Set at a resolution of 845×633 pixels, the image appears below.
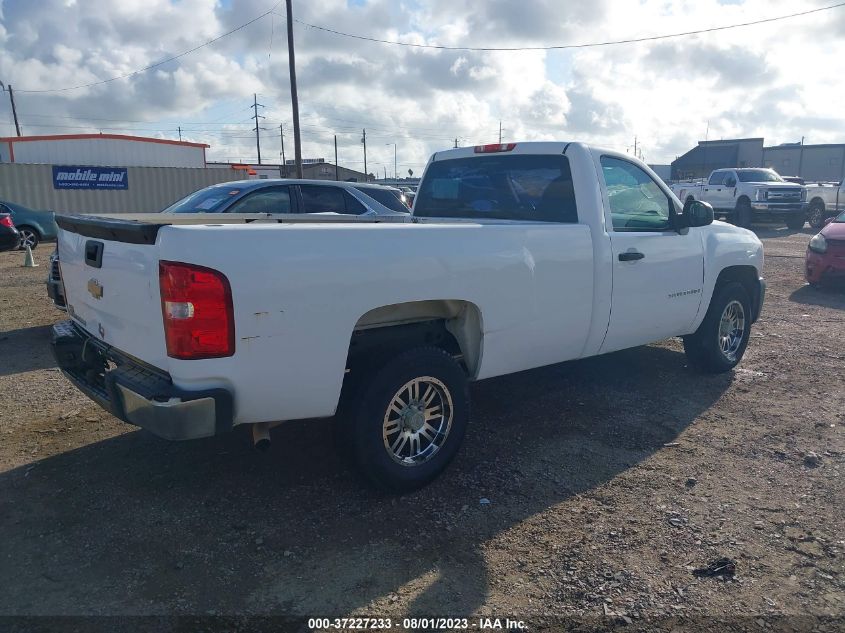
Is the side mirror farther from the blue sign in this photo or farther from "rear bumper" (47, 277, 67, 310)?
the blue sign

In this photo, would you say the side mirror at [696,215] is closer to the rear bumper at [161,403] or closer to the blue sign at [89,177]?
the rear bumper at [161,403]

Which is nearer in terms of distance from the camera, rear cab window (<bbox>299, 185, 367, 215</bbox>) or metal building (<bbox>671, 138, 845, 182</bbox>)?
rear cab window (<bbox>299, 185, 367, 215</bbox>)

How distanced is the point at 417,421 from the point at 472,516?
596 millimetres

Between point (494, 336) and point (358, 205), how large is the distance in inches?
211

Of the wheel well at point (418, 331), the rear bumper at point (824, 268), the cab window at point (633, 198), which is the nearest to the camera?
the wheel well at point (418, 331)

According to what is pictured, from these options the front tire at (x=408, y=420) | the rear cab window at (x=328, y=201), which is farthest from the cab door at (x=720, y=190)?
the front tire at (x=408, y=420)

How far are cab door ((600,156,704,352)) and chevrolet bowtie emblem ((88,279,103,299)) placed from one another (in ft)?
10.5

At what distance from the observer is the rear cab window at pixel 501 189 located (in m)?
4.78

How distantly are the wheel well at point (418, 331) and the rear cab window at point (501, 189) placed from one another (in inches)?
47.1

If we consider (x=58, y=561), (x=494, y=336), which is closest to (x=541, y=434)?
(x=494, y=336)

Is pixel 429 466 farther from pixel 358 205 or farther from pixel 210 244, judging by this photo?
pixel 358 205

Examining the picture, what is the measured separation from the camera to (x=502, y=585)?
307 centimetres

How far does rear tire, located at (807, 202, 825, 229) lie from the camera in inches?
1024

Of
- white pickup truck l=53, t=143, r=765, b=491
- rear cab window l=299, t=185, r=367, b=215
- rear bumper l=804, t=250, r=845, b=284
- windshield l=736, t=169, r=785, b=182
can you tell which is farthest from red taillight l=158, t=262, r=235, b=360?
windshield l=736, t=169, r=785, b=182
